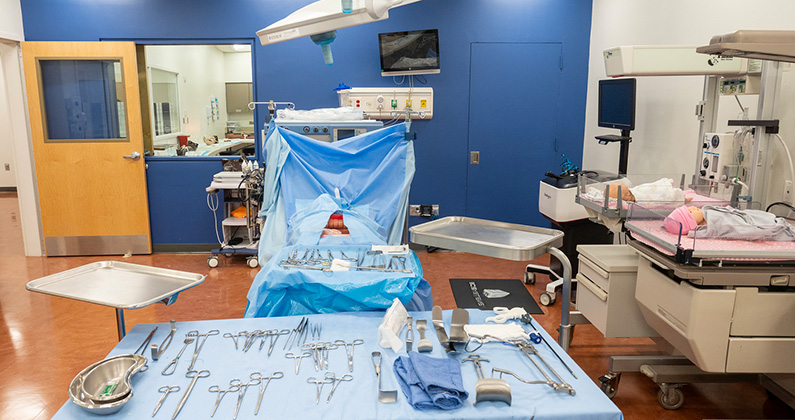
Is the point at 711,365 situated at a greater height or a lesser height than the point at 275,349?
lesser

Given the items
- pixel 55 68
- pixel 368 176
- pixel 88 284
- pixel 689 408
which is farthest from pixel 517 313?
pixel 55 68

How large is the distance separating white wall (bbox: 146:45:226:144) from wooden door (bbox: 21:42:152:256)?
1.74 meters

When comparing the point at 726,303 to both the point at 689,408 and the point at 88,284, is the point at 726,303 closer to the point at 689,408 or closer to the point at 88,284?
the point at 689,408

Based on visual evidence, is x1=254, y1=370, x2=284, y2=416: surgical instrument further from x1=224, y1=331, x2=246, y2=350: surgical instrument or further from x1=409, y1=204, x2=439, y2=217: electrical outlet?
x1=409, y1=204, x2=439, y2=217: electrical outlet

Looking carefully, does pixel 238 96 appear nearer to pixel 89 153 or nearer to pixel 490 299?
pixel 89 153

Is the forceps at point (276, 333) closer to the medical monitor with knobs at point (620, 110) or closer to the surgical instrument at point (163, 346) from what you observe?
the surgical instrument at point (163, 346)

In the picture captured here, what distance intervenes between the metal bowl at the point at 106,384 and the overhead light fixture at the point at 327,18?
1400 mm

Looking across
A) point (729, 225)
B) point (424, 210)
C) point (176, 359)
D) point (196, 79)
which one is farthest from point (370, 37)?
point (196, 79)

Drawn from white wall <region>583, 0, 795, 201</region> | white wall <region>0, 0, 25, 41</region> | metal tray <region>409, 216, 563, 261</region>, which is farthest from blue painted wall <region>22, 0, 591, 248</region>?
metal tray <region>409, 216, 563, 261</region>

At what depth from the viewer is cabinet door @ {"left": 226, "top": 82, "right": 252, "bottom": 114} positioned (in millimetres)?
9461

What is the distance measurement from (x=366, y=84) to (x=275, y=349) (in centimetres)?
378

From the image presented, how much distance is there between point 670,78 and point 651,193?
60.2 inches

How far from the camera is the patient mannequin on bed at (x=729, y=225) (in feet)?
7.32

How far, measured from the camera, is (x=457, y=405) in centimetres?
153
